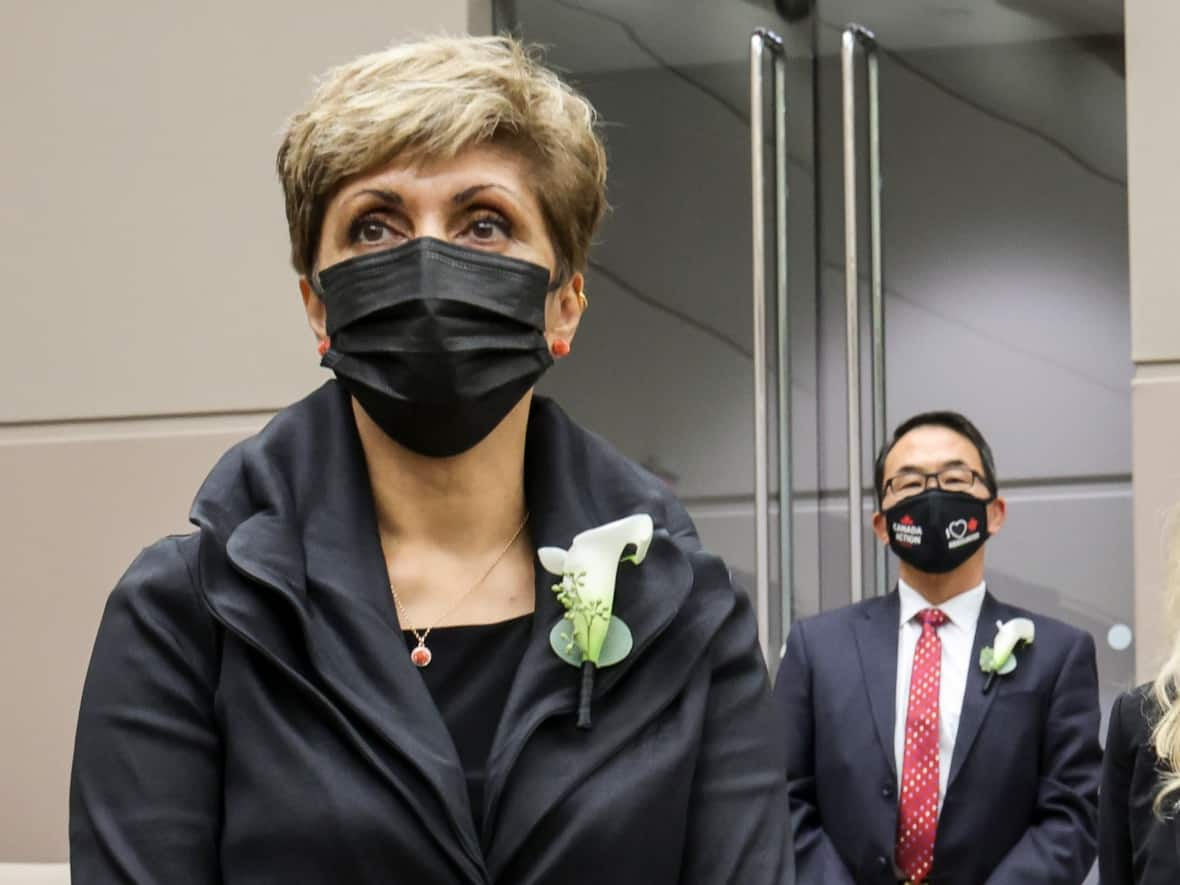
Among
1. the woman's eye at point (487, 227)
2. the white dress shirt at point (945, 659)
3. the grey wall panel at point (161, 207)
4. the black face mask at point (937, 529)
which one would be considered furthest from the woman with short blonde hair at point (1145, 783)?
the grey wall panel at point (161, 207)

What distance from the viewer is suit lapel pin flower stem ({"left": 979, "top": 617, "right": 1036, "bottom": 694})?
428 centimetres

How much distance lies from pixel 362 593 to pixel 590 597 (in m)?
0.19

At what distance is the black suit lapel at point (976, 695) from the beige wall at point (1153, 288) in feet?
1.81

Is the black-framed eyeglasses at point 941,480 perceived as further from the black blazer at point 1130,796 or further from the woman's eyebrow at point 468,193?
the woman's eyebrow at point 468,193

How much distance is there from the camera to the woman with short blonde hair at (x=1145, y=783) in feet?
10.5

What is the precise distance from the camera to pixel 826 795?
423 cm

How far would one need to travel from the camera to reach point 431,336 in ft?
5.63

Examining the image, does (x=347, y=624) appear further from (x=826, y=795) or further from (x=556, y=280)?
(x=826, y=795)

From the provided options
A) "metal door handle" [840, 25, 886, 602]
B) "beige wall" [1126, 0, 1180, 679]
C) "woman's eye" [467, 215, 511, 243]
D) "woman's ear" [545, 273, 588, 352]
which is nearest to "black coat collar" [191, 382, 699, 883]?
"woman's ear" [545, 273, 588, 352]

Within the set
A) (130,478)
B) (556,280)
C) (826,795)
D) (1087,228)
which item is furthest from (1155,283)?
(556,280)

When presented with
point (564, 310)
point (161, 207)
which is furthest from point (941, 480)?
point (564, 310)

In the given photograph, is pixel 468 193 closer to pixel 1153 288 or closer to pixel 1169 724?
pixel 1169 724

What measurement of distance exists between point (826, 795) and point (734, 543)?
4.24 ft

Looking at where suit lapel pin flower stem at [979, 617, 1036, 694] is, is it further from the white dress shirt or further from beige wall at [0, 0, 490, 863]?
beige wall at [0, 0, 490, 863]
